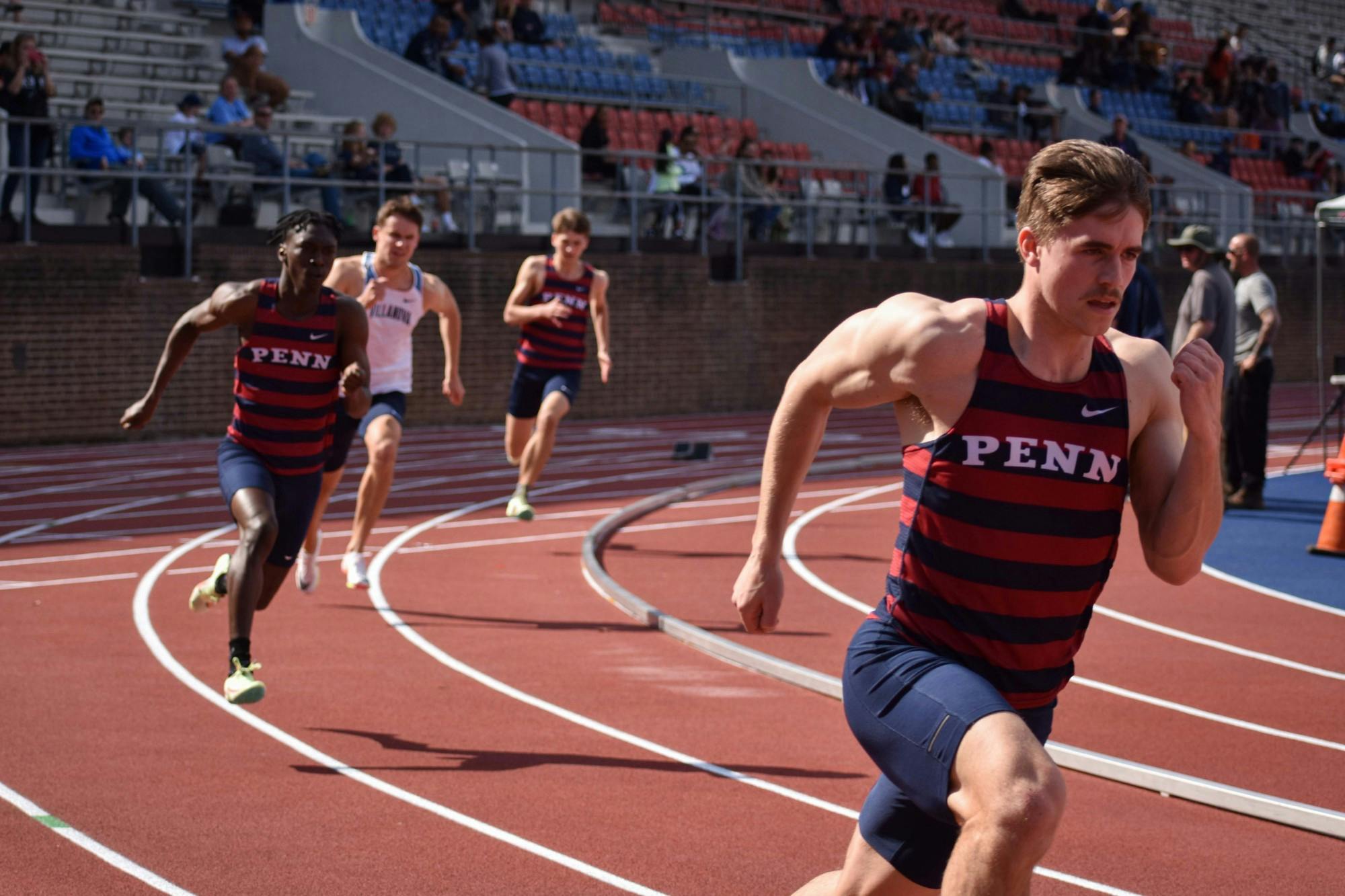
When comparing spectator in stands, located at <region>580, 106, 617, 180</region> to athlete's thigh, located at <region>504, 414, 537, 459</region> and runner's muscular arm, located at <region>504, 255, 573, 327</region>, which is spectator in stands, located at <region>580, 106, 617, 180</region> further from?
runner's muscular arm, located at <region>504, 255, 573, 327</region>

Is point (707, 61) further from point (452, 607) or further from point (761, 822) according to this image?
point (761, 822)

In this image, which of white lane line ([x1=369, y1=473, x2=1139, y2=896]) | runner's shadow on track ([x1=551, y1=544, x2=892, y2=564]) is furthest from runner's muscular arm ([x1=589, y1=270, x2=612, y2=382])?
white lane line ([x1=369, y1=473, x2=1139, y2=896])

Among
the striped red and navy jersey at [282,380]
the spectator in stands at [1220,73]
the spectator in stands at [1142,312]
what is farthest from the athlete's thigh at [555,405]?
the spectator in stands at [1220,73]

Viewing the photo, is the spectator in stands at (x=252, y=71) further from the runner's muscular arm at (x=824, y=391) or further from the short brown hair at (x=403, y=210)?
the runner's muscular arm at (x=824, y=391)

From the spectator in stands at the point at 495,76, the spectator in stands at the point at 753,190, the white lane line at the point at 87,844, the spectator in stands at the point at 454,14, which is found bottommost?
the white lane line at the point at 87,844

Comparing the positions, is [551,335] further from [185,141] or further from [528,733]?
[185,141]

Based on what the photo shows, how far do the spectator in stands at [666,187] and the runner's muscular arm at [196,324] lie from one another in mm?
15284

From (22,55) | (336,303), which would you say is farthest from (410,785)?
(22,55)

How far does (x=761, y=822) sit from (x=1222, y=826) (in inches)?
59.3

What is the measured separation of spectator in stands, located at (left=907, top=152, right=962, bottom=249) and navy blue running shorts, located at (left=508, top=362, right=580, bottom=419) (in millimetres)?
13414

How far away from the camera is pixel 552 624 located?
9.22 meters

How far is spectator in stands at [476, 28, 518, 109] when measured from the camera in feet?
78.0

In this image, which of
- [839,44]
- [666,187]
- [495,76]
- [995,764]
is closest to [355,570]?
[995,764]

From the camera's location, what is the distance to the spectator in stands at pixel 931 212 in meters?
25.3
